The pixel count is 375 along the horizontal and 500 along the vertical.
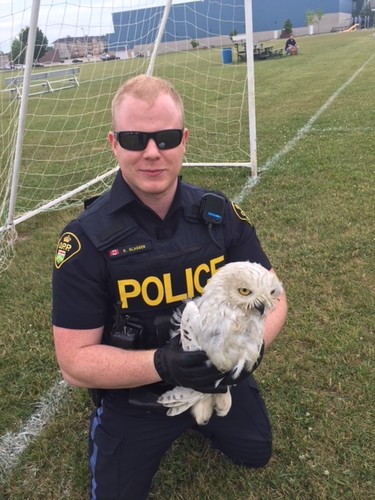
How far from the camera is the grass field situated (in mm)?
2736

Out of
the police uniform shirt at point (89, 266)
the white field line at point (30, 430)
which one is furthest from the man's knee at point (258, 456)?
the white field line at point (30, 430)

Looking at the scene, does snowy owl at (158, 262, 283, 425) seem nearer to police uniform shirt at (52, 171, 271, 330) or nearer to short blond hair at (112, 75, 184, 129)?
police uniform shirt at (52, 171, 271, 330)

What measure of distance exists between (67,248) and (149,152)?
0.61 metres

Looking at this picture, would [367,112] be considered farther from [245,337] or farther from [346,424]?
[245,337]

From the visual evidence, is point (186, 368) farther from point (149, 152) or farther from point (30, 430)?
point (30, 430)

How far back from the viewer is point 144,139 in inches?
87.4

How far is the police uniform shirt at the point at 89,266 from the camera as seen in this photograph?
7.38ft

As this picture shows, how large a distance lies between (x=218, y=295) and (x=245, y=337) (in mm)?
231

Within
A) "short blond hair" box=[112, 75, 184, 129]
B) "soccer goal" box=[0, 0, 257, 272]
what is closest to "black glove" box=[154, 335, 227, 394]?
"short blond hair" box=[112, 75, 184, 129]

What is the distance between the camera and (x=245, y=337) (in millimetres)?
1997

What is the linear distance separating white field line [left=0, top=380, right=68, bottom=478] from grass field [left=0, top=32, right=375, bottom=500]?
2cm

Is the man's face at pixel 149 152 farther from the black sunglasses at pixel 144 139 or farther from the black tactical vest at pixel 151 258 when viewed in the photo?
the black tactical vest at pixel 151 258

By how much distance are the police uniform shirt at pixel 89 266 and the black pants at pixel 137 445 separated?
1.98ft

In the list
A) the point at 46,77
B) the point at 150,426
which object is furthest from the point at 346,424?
the point at 46,77
